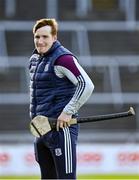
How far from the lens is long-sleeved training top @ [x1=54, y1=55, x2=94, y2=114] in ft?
29.8

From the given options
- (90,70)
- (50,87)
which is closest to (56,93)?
(50,87)

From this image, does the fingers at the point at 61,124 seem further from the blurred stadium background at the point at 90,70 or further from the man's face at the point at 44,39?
the blurred stadium background at the point at 90,70

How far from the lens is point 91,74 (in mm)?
21688

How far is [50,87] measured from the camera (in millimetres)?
9219

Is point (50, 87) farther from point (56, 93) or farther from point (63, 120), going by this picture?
point (63, 120)

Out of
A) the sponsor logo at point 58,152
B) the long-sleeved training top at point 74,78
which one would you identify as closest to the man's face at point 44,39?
the long-sleeved training top at point 74,78

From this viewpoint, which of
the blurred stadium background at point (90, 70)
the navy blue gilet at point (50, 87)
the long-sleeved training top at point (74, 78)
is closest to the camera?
the long-sleeved training top at point (74, 78)

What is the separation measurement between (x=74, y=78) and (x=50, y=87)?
0.83 feet

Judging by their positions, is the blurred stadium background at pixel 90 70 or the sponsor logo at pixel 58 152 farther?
the blurred stadium background at pixel 90 70

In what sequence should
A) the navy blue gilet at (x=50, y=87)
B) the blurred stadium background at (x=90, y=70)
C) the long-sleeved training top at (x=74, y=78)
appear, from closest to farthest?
the long-sleeved training top at (x=74, y=78)
the navy blue gilet at (x=50, y=87)
the blurred stadium background at (x=90, y=70)

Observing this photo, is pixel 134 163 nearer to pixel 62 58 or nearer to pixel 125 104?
pixel 125 104

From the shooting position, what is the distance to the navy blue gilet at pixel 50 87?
9195 millimetres

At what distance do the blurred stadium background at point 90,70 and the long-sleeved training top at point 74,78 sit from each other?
7.81m

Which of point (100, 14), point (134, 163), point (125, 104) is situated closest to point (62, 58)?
point (134, 163)
